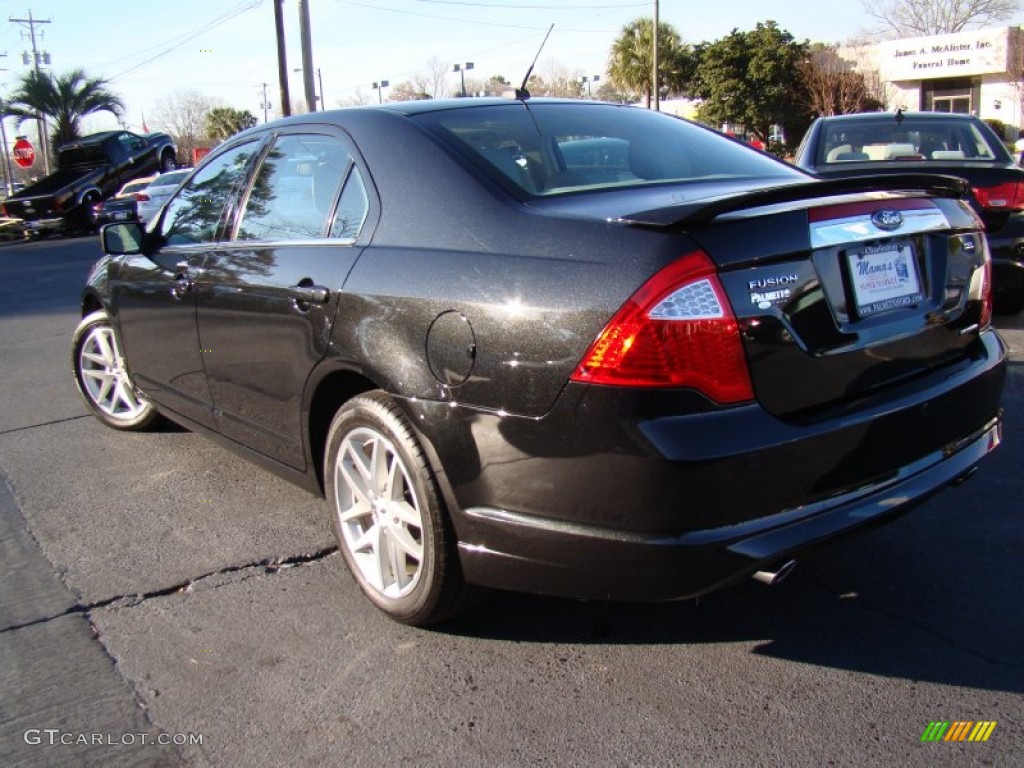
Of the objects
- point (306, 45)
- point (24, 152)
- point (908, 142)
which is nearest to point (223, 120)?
point (24, 152)

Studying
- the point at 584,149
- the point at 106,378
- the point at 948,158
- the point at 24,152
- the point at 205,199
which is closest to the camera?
the point at 584,149

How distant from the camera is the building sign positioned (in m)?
33.5

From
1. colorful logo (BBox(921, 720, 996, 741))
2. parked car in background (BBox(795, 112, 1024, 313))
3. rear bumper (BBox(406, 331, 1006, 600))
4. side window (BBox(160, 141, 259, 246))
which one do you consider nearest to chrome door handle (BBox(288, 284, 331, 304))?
rear bumper (BBox(406, 331, 1006, 600))

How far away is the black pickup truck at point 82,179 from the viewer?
77.9 feet

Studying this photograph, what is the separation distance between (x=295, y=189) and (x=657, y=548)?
2078 mm

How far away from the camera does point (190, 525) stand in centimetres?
394

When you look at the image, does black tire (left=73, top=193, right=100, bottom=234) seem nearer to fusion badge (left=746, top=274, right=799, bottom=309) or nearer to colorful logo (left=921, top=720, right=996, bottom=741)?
fusion badge (left=746, top=274, right=799, bottom=309)

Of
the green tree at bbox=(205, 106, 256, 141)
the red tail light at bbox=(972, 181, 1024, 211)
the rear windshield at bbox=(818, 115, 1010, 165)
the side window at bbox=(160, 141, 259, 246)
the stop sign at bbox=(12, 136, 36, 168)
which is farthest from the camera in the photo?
the green tree at bbox=(205, 106, 256, 141)

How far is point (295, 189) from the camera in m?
3.54

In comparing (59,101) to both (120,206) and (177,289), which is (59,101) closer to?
(120,206)

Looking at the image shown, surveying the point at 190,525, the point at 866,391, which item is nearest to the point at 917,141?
the point at 866,391

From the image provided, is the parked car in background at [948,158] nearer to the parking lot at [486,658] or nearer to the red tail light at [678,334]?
the parking lot at [486,658]

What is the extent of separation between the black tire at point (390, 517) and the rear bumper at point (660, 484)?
90 mm

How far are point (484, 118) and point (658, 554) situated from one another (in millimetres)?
1783
